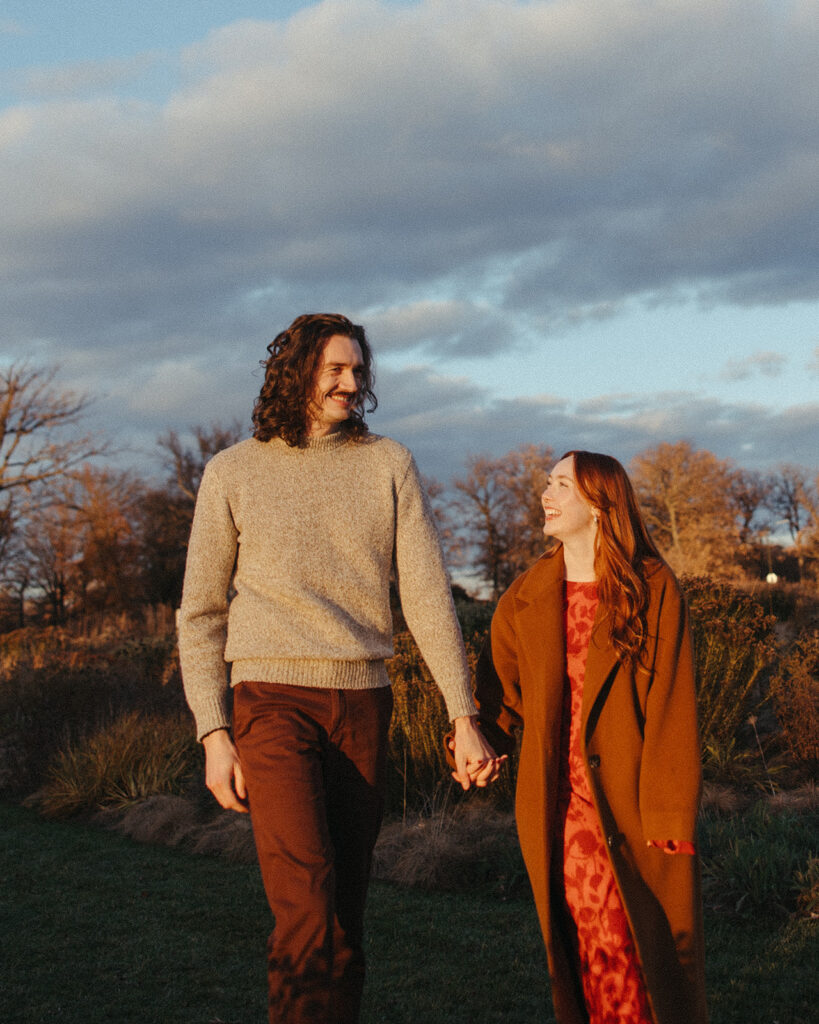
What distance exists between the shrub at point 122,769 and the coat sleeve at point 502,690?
5620mm

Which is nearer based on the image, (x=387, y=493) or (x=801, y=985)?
(x=387, y=493)

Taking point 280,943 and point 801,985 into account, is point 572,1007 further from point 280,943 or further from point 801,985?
point 801,985

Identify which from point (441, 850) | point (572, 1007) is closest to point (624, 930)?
point (572, 1007)

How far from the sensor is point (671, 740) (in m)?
3.16

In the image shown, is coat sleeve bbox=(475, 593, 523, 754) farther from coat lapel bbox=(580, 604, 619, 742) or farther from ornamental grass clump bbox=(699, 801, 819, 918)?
ornamental grass clump bbox=(699, 801, 819, 918)

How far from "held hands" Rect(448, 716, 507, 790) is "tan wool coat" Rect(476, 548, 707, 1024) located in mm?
219

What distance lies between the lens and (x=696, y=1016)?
3127 mm

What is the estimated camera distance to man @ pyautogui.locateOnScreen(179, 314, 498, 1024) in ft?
8.99

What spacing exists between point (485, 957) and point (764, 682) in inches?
191

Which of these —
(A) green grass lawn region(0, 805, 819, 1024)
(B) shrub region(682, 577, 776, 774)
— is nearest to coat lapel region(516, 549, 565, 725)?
(A) green grass lawn region(0, 805, 819, 1024)

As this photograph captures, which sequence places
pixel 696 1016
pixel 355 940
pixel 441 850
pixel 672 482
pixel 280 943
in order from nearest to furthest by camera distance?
pixel 280 943
pixel 355 940
pixel 696 1016
pixel 441 850
pixel 672 482

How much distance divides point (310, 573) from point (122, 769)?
653cm

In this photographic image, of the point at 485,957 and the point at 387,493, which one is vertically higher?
the point at 387,493

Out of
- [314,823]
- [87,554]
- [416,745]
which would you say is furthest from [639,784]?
[87,554]
